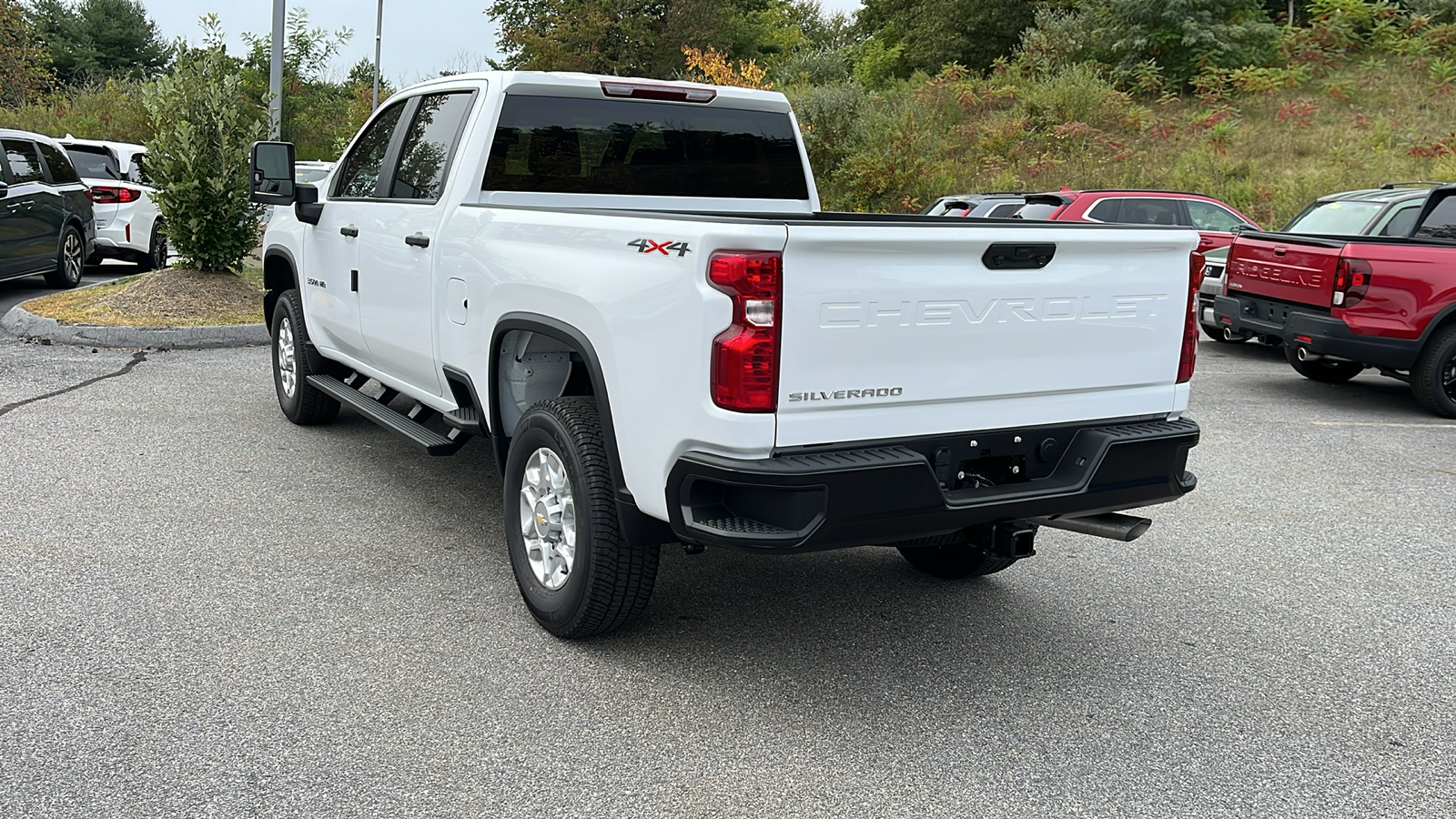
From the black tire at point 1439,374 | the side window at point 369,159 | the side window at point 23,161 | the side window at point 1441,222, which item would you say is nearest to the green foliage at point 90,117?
the side window at point 23,161

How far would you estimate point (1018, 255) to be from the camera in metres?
3.74

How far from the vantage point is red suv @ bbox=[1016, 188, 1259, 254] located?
43.9 feet

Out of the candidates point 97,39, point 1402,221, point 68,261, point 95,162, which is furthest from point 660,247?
point 97,39

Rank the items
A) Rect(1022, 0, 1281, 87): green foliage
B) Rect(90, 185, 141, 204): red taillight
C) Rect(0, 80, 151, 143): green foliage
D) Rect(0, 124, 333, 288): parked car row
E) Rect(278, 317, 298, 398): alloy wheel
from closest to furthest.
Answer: Rect(278, 317, 298, 398): alloy wheel < Rect(0, 124, 333, 288): parked car row < Rect(90, 185, 141, 204): red taillight < Rect(1022, 0, 1281, 87): green foliage < Rect(0, 80, 151, 143): green foliage

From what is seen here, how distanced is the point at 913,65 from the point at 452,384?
3603 centimetres

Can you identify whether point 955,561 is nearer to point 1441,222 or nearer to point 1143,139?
point 1441,222

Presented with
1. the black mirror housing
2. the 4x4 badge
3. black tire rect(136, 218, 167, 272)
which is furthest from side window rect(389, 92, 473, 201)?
black tire rect(136, 218, 167, 272)

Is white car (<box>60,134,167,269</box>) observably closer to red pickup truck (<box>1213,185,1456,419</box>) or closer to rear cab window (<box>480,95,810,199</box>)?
rear cab window (<box>480,95,810,199</box>)

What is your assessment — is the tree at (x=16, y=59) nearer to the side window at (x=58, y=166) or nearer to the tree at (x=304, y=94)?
the tree at (x=304, y=94)

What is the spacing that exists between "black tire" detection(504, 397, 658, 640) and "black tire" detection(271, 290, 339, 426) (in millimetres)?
3317

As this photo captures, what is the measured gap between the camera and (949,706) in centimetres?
382

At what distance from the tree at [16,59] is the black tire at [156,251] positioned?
25917 millimetres

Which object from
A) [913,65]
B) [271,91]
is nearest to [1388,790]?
[271,91]

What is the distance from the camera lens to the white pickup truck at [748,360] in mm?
3371
